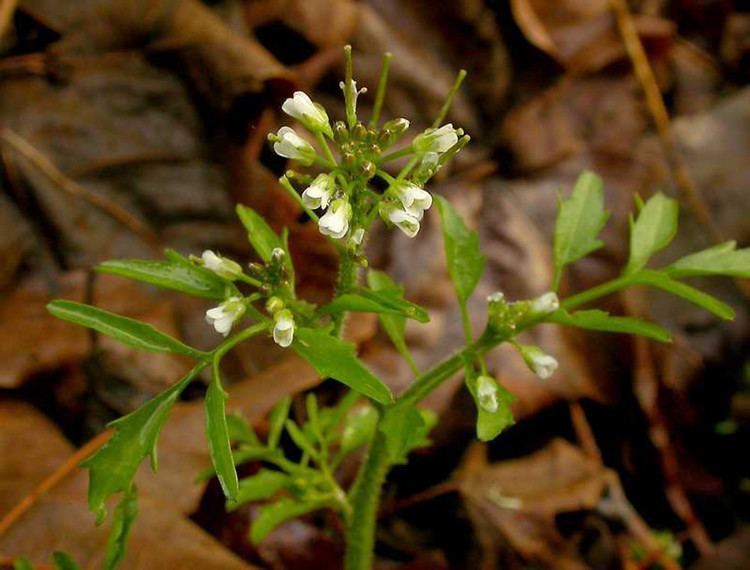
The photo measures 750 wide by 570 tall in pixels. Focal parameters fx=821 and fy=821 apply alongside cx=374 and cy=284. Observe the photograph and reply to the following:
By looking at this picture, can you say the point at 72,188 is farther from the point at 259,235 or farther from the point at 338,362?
the point at 338,362

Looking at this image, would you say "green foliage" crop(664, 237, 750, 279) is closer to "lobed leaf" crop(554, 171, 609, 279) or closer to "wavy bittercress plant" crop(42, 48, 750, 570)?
"wavy bittercress plant" crop(42, 48, 750, 570)

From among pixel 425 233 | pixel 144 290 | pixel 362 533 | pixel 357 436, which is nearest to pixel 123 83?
pixel 144 290

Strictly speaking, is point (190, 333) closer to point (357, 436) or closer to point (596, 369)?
point (357, 436)

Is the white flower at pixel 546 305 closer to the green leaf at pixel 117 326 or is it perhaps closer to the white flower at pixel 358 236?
the white flower at pixel 358 236

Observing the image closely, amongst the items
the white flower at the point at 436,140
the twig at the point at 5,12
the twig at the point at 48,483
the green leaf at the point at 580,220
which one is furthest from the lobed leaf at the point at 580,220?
the twig at the point at 5,12

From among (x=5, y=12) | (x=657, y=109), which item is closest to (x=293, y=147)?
(x=5, y=12)
